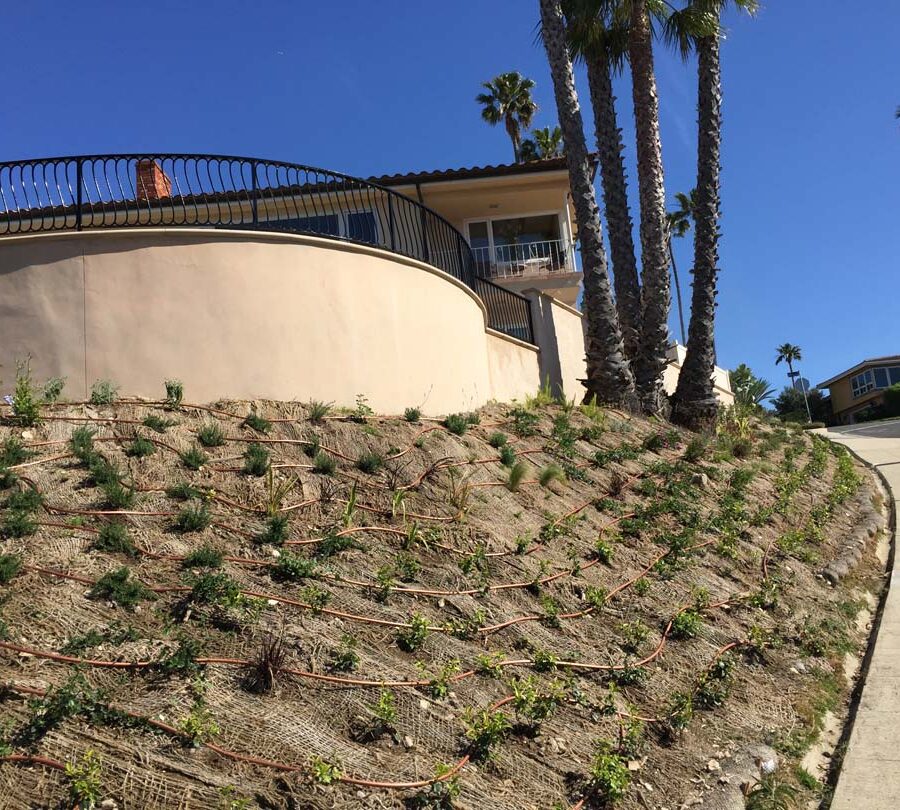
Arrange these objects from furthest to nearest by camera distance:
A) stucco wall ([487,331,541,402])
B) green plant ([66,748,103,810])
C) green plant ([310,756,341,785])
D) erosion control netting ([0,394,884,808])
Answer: stucco wall ([487,331,541,402]) < erosion control netting ([0,394,884,808]) < green plant ([310,756,341,785]) < green plant ([66,748,103,810])

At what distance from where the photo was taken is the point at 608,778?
4652 mm

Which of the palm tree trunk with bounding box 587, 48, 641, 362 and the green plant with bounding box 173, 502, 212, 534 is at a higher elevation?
the palm tree trunk with bounding box 587, 48, 641, 362

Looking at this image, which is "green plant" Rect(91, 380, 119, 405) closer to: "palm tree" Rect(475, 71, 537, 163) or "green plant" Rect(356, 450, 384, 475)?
"green plant" Rect(356, 450, 384, 475)

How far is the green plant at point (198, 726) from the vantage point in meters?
4.05

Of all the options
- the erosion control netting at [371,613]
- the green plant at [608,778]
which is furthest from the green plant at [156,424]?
the green plant at [608,778]

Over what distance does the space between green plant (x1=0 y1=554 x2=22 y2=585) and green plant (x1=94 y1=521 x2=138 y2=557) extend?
21.8 inches

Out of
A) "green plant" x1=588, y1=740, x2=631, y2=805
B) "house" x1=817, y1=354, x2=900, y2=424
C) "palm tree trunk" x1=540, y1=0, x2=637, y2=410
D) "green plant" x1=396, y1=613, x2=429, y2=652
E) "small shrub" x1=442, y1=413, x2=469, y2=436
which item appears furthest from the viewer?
"house" x1=817, y1=354, x2=900, y2=424

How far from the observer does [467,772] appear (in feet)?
14.8

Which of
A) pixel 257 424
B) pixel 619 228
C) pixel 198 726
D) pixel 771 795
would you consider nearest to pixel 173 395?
pixel 257 424

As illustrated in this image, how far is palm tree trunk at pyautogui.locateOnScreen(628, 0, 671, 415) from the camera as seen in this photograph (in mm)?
14422

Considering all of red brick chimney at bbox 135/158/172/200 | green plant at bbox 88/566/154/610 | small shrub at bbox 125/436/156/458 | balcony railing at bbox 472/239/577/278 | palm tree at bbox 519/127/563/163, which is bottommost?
green plant at bbox 88/566/154/610

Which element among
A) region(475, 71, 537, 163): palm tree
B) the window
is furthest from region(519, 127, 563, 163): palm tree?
the window

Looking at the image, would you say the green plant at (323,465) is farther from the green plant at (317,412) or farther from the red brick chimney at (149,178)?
the red brick chimney at (149,178)

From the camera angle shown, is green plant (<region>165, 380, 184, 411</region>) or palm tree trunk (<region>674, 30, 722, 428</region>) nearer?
green plant (<region>165, 380, 184, 411</region>)
